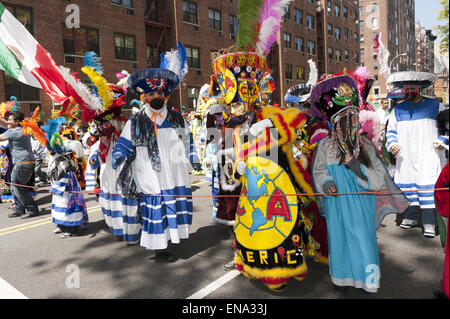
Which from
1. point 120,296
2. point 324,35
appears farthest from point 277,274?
point 324,35

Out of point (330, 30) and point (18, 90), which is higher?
point (330, 30)

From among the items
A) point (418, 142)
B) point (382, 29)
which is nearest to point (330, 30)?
point (382, 29)

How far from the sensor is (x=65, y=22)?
55.7ft

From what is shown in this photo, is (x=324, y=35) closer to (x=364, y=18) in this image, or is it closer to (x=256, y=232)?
(x=364, y=18)

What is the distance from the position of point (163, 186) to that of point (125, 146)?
0.67m

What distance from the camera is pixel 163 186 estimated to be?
394 centimetres

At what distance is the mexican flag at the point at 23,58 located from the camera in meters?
3.70

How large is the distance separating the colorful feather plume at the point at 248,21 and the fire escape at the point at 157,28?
19.7 m

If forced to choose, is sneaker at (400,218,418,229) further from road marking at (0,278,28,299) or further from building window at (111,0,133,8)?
building window at (111,0,133,8)

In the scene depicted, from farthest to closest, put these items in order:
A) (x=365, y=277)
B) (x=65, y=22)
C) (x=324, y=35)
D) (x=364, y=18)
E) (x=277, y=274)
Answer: (x=364, y=18)
(x=324, y=35)
(x=65, y=22)
(x=277, y=274)
(x=365, y=277)

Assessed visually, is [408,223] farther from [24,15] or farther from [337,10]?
[337,10]

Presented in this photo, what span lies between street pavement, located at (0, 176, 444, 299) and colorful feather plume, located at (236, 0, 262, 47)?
265 cm

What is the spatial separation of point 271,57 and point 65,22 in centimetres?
1907

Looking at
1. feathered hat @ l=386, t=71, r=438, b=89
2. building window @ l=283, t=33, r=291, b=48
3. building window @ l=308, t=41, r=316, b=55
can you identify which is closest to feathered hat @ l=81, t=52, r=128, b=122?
feathered hat @ l=386, t=71, r=438, b=89
